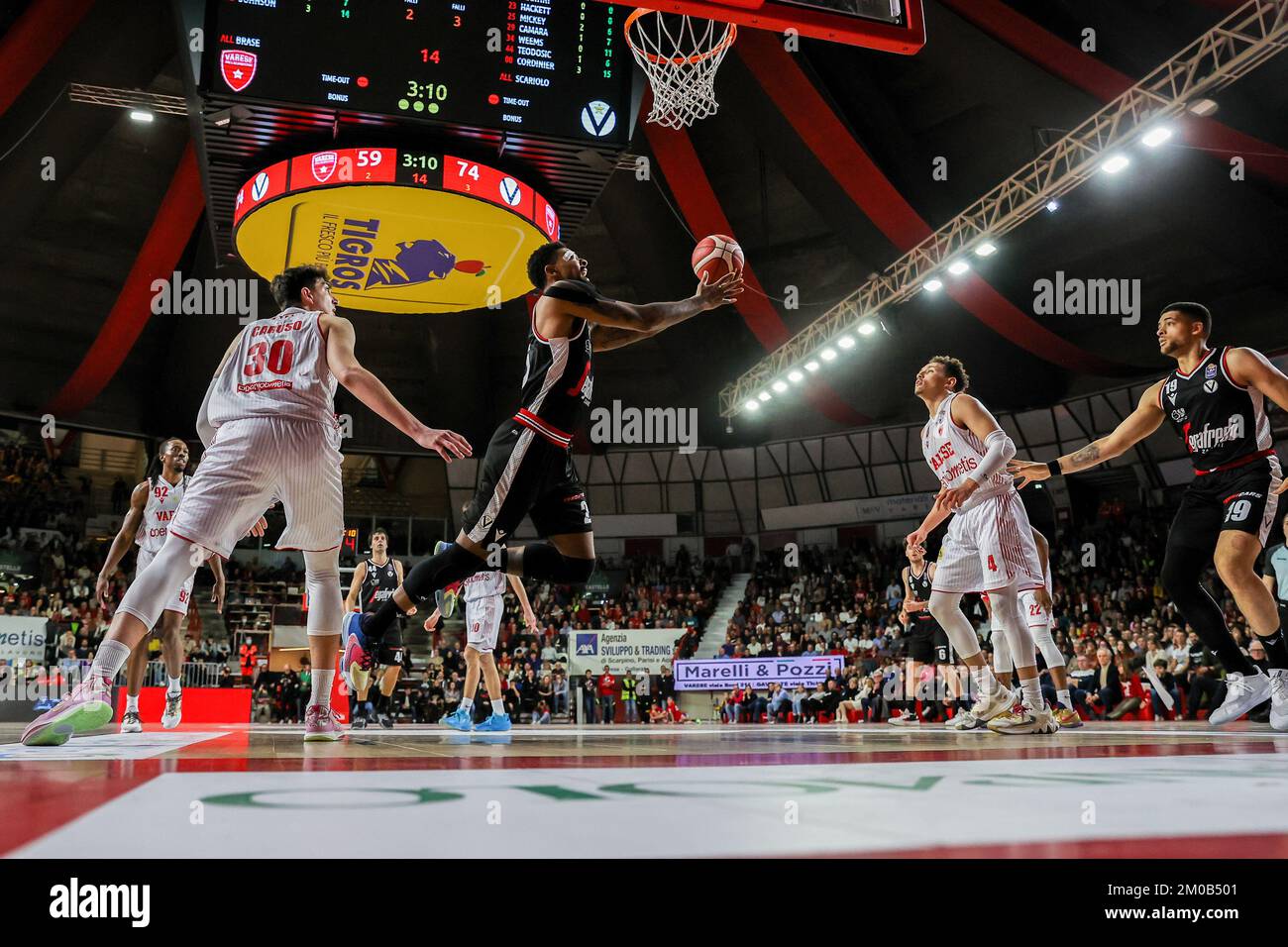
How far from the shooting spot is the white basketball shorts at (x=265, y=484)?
370 cm

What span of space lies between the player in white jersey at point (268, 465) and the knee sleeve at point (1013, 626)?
333cm

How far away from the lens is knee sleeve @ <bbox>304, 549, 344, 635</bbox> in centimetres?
423

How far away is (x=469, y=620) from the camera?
793 cm

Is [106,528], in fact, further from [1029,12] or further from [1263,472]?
[1263,472]

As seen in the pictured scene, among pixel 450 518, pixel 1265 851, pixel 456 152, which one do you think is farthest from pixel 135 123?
pixel 1265 851

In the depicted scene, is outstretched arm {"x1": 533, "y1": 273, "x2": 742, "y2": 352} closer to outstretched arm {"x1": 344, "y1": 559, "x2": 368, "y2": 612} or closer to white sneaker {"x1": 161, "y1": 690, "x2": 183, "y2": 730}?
white sneaker {"x1": 161, "y1": 690, "x2": 183, "y2": 730}

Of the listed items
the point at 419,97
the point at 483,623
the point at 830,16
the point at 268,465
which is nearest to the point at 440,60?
the point at 419,97

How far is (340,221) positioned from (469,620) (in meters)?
4.88

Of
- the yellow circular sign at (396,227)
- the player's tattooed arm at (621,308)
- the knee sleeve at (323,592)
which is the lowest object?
the knee sleeve at (323,592)

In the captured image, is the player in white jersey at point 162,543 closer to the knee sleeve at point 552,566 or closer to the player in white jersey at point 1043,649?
the knee sleeve at point 552,566

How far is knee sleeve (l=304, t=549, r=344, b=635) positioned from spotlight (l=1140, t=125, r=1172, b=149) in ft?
34.3

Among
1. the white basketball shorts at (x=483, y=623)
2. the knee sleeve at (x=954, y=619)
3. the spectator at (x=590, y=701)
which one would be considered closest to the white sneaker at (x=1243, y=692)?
the knee sleeve at (x=954, y=619)

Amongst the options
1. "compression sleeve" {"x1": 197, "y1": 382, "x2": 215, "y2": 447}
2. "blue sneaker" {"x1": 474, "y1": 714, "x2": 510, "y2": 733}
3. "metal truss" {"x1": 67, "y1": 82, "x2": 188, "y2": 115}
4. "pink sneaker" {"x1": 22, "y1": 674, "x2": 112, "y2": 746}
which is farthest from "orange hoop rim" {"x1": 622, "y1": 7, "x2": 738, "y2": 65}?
"metal truss" {"x1": 67, "y1": 82, "x2": 188, "y2": 115}

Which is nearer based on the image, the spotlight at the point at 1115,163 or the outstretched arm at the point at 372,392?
the outstretched arm at the point at 372,392
